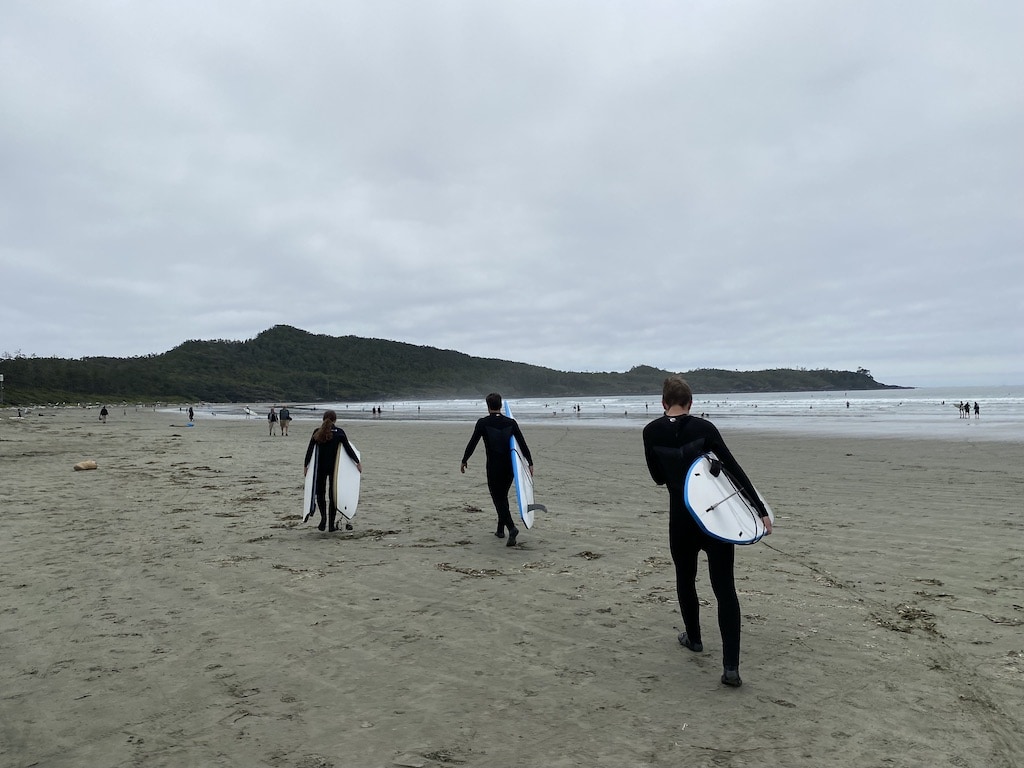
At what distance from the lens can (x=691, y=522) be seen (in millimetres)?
4238

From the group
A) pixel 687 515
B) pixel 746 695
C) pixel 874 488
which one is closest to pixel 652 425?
pixel 687 515

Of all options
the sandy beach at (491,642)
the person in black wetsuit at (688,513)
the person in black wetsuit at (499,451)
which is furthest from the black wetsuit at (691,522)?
the person in black wetsuit at (499,451)

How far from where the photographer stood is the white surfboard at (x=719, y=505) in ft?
13.2

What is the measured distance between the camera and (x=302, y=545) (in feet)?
26.1

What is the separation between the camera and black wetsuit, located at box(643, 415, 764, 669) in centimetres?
407

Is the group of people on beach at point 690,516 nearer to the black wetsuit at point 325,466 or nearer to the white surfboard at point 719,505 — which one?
the white surfboard at point 719,505

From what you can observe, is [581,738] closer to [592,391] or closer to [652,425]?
[652,425]

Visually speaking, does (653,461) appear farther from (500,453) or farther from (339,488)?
(339,488)

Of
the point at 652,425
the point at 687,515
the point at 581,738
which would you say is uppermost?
the point at 652,425

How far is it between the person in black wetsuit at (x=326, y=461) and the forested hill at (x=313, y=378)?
359 feet

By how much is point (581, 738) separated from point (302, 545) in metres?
5.41

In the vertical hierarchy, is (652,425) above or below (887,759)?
above

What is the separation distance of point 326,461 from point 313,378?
172 meters

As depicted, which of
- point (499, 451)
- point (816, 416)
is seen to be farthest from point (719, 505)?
point (816, 416)
